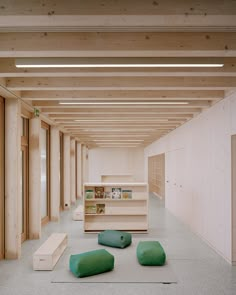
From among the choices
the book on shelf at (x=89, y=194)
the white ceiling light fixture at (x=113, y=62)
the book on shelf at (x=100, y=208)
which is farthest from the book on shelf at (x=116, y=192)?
the white ceiling light fixture at (x=113, y=62)

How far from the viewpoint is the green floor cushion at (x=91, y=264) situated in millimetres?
4879

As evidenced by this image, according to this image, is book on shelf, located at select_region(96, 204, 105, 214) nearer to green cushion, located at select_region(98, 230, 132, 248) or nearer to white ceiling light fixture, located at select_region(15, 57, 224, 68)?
green cushion, located at select_region(98, 230, 132, 248)

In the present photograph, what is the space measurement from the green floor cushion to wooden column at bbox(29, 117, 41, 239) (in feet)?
8.67

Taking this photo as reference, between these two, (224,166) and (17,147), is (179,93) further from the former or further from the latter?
(17,147)

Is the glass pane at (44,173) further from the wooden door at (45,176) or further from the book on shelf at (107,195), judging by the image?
the book on shelf at (107,195)

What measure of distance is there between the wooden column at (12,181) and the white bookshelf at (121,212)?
2.59 m

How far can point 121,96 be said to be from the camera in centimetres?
583

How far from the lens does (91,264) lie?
4953 millimetres

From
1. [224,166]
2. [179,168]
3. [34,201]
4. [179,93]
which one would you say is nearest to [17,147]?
[34,201]

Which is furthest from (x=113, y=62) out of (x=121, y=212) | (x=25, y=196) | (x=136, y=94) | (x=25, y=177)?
(x=121, y=212)

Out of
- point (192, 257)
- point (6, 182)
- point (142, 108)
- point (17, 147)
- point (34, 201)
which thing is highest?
point (142, 108)

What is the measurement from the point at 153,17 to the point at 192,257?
4770 millimetres

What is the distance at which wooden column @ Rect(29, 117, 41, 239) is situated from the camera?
24.3 feet

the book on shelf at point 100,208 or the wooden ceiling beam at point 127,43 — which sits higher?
the wooden ceiling beam at point 127,43
